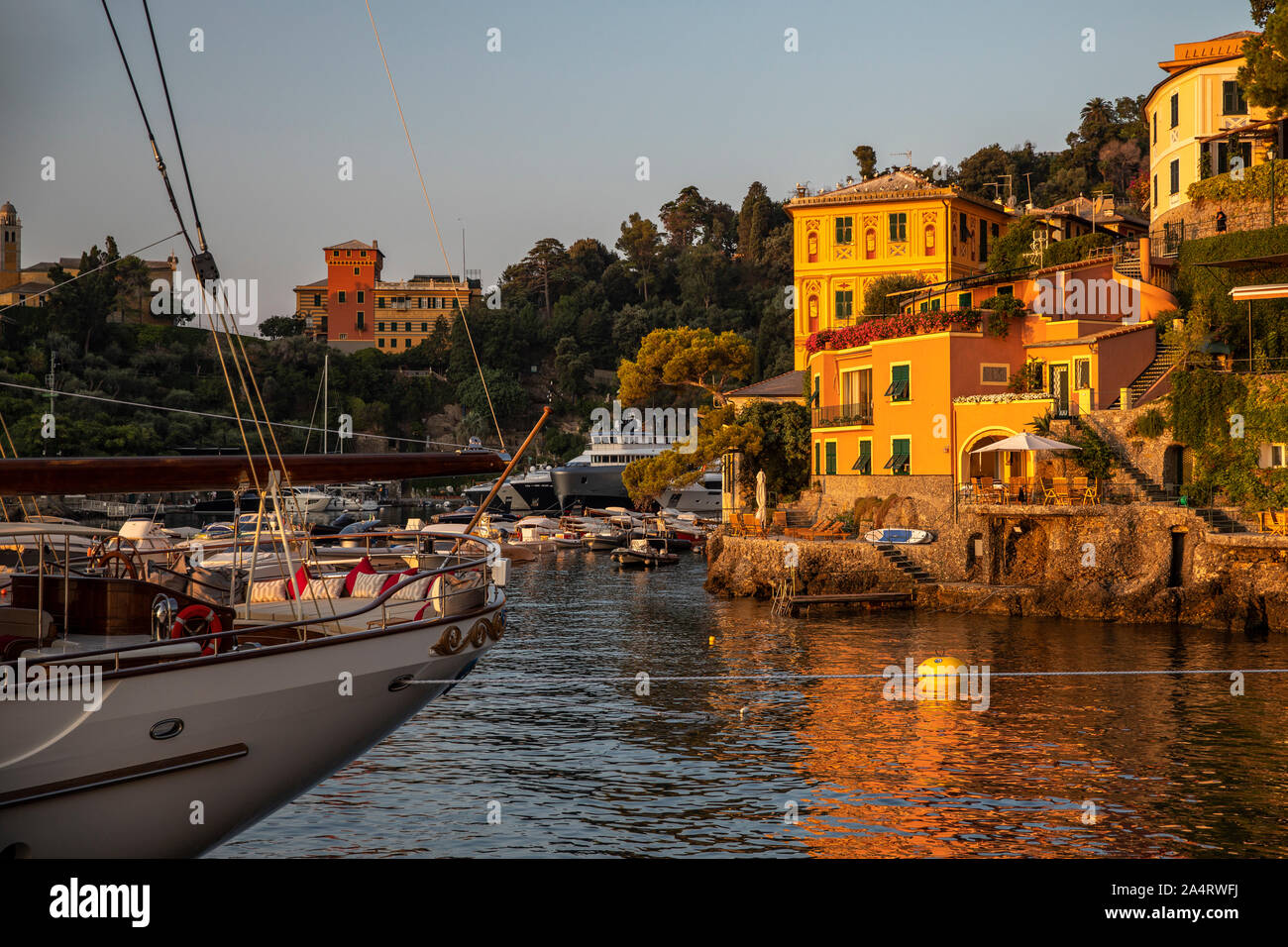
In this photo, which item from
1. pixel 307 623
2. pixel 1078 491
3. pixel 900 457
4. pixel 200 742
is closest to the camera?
pixel 200 742

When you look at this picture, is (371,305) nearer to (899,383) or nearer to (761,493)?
(761,493)

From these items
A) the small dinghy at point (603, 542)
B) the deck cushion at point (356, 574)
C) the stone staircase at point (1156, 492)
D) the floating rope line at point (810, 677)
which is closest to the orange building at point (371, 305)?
the small dinghy at point (603, 542)

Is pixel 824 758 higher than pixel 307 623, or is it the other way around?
pixel 307 623

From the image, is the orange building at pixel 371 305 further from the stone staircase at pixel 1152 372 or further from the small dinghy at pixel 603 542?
the stone staircase at pixel 1152 372

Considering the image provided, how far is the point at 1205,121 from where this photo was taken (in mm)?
54031

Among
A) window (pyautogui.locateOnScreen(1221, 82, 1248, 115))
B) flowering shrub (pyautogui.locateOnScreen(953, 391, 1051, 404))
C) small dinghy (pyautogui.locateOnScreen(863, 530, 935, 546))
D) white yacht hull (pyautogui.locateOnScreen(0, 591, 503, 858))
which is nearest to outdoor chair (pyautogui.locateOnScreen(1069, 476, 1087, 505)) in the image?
flowering shrub (pyautogui.locateOnScreen(953, 391, 1051, 404))

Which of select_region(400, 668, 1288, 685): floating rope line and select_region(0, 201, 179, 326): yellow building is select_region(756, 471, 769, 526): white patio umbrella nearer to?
select_region(400, 668, 1288, 685): floating rope line

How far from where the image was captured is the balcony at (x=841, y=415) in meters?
49.5

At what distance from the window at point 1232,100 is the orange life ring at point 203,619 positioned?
53.5 m

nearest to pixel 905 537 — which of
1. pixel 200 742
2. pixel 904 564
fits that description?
pixel 904 564

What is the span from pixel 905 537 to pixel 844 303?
75.9 ft

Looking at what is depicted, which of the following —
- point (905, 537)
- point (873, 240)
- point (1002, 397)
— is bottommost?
point (905, 537)

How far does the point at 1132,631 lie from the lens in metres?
37.4
